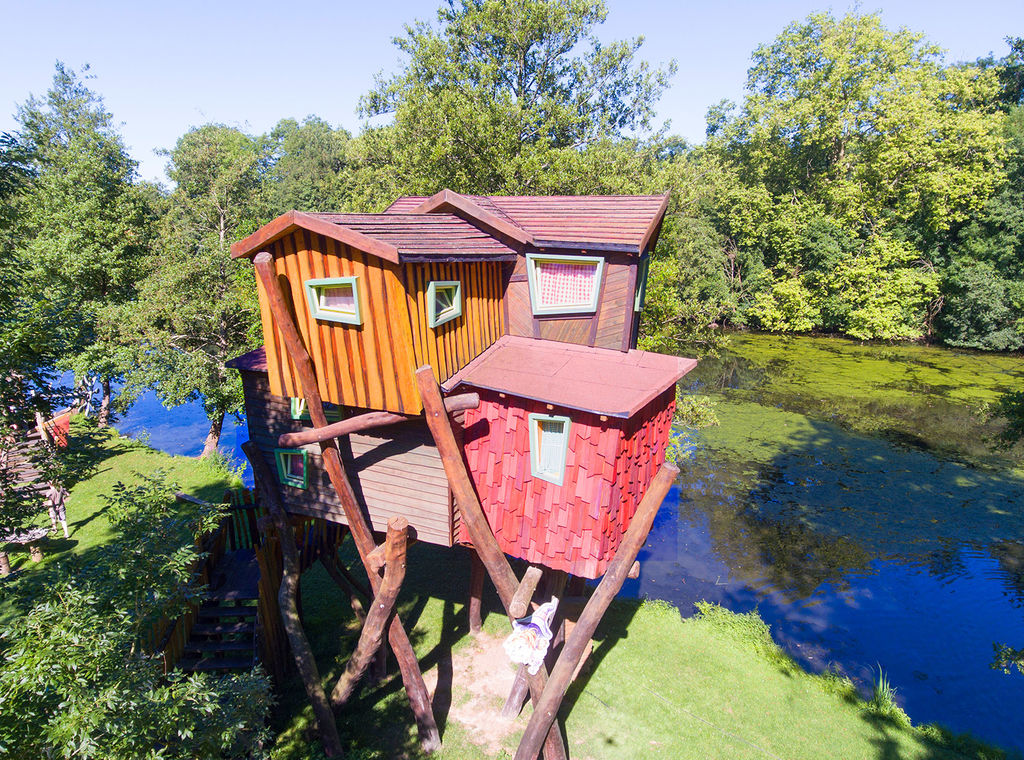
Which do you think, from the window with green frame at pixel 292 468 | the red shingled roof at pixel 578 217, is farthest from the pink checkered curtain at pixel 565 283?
the window with green frame at pixel 292 468

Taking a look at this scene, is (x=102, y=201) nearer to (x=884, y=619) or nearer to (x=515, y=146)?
(x=515, y=146)

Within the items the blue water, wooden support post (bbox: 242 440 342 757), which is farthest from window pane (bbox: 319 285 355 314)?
the blue water

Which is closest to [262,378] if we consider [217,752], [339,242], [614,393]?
[339,242]

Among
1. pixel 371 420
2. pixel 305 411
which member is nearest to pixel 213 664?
pixel 305 411

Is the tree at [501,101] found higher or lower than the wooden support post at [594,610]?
higher

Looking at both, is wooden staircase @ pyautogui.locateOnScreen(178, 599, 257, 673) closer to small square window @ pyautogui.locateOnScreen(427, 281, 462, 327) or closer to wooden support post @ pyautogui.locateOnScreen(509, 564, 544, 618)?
wooden support post @ pyautogui.locateOnScreen(509, 564, 544, 618)

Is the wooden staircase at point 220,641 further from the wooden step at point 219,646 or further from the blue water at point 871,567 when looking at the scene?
the blue water at point 871,567
